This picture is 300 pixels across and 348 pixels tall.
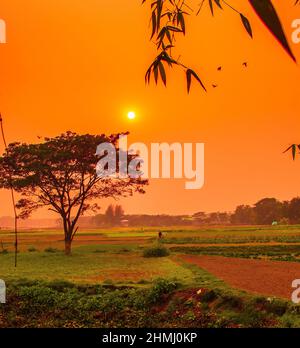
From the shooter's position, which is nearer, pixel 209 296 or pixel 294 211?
pixel 209 296

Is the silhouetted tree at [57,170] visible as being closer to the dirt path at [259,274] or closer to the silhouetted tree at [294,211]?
the dirt path at [259,274]

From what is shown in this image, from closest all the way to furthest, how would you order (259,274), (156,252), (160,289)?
1. (160,289)
2. (259,274)
3. (156,252)

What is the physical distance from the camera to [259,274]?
1952 centimetres

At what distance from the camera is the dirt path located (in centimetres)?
1521

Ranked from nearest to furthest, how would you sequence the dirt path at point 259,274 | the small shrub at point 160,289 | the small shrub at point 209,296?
the small shrub at point 209,296
the small shrub at point 160,289
the dirt path at point 259,274

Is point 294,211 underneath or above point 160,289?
above

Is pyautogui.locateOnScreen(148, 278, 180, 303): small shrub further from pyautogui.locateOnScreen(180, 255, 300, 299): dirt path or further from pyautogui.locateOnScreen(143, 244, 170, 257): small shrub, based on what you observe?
pyautogui.locateOnScreen(143, 244, 170, 257): small shrub

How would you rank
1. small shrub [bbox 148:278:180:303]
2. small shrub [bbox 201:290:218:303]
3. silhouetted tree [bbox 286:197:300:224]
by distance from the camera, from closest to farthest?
small shrub [bbox 201:290:218:303]
small shrub [bbox 148:278:180:303]
silhouetted tree [bbox 286:197:300:224]

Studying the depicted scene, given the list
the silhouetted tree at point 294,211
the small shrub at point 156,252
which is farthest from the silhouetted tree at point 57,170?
the silhouetted tree at point 294,211

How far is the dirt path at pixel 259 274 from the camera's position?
15211 millimetres

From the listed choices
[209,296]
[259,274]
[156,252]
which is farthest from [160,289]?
[156,252]

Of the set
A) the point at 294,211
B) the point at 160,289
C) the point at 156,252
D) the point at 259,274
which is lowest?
the point at 156,252

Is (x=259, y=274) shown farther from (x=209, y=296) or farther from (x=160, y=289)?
(x=209, y=296)

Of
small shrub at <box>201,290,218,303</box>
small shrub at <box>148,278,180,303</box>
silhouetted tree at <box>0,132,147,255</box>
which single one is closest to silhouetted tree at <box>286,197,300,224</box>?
silhouetted tree at <box>0,132,147,255</box>
